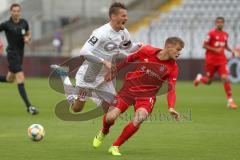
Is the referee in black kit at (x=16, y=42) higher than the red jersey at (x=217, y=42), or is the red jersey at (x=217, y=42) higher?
the referee in black kit at (x=16, y=42)

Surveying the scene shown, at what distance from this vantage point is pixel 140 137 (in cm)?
1262

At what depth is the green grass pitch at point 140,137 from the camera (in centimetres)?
1041

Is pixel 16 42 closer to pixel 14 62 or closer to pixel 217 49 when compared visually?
pixel 14 62

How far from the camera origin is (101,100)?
12.9 metres

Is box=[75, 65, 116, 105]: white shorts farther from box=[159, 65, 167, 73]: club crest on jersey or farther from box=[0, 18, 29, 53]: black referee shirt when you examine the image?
box=[0, 18, 29, 53]: black referee shirt

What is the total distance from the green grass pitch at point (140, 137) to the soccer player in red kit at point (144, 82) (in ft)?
1.44

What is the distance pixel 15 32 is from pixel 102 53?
497 cm

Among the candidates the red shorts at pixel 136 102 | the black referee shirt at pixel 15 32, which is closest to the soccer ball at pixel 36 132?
the red shorts at pixel 136 102

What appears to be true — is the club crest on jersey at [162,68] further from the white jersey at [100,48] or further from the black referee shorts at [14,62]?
the black referee shorts at [14,62]

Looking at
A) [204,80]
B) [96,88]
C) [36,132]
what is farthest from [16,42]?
[204,80]

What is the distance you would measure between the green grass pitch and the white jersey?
991 mm

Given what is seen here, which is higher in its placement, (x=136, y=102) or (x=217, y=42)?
(x=136, y=102)

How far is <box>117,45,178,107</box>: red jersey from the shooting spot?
1060 cm

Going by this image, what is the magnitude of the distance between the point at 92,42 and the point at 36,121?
399 centimetres
